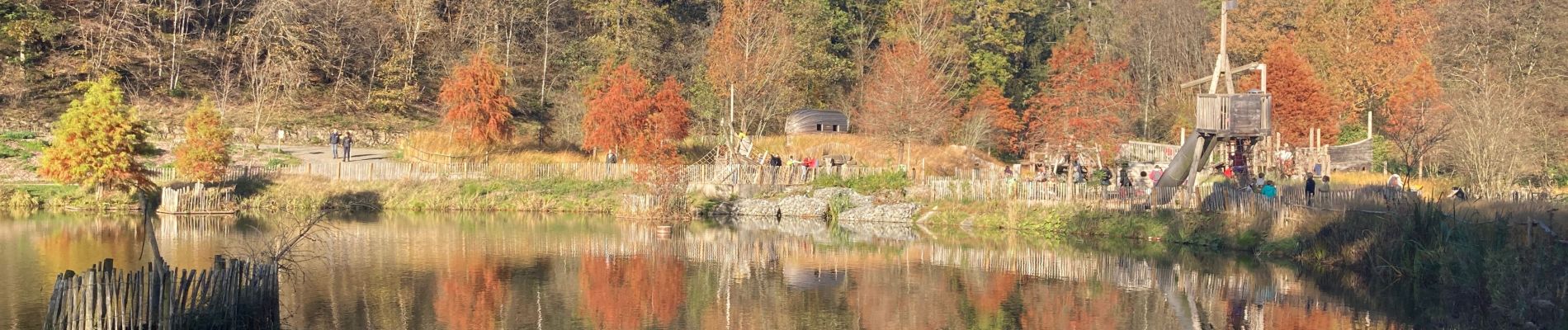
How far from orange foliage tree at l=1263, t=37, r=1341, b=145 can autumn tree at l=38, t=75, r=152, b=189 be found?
43.1m

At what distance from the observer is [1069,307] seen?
74.5ft

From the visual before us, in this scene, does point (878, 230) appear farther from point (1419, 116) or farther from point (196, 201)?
point (1419, 116)

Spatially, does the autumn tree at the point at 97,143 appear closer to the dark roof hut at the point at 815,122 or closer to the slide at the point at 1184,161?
the dark roof hut at the point at 815,122

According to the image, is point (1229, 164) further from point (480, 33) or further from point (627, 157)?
point (480, 33)

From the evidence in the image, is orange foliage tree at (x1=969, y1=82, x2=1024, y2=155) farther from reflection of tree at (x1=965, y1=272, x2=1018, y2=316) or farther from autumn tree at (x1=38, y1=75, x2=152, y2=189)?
autumn tree at (x1=38, y1=75, x2=152, y2=189)

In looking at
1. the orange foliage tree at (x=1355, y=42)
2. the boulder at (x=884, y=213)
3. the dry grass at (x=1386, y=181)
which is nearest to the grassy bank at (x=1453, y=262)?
the dry grass at (x=1386, y=181)

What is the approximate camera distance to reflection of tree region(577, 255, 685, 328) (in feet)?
68.9

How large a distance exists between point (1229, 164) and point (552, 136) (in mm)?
→ 31777

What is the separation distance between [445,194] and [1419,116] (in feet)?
129

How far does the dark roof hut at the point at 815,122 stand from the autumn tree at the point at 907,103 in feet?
4.42

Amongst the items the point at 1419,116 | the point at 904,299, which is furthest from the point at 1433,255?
the point at 1419,116

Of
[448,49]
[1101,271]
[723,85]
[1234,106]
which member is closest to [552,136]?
[723,85]

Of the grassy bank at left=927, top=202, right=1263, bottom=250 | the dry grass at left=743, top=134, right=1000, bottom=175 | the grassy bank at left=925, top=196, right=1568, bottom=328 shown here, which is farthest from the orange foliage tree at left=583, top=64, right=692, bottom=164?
the grassy bank at left=925, top=196, right=1568, bottom=328

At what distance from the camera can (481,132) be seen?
2096 inches
